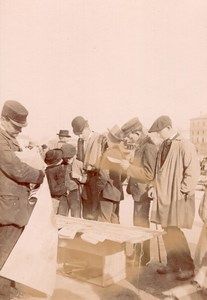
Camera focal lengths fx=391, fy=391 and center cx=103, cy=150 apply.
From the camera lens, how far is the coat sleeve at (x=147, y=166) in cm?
272

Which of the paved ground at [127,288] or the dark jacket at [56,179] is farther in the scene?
the dark jacket at [56,179]

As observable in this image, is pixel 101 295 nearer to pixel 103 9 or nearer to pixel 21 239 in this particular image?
pixel 21 239

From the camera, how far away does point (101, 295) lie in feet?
7.80

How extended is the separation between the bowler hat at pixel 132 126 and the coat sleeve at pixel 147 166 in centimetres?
16

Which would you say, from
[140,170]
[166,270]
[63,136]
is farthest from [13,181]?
[166,270]

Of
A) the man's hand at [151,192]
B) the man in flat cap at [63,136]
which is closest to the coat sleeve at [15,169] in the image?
the man in flat cap at [63,136]

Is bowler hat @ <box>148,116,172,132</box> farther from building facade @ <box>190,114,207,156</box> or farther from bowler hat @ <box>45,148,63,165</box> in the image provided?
bowler hat @ <box>45,148,63,165</box>

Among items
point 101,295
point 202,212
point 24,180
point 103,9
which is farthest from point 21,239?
point 103,9

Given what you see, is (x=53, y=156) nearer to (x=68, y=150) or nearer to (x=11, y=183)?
(x=68, y=150)

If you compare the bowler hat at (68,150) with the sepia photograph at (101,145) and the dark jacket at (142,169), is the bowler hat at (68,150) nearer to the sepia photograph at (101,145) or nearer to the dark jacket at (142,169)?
the sepia photograph at (101,145)

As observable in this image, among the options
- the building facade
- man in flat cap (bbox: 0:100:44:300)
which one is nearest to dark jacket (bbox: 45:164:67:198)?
man in flat cap (bbox: 0:100:44:300)

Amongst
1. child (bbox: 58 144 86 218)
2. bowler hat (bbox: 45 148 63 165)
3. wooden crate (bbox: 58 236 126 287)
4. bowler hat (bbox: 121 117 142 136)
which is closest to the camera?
wooden crate (bbox: 58 236 126 287)

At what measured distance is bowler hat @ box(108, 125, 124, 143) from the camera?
2836 millimetres

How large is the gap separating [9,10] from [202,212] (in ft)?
6.51
